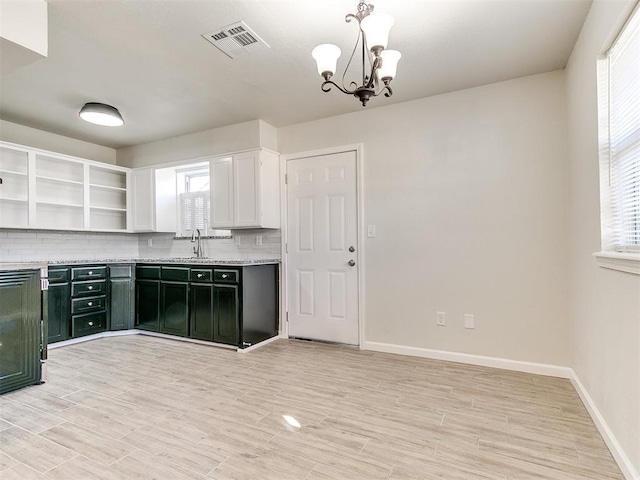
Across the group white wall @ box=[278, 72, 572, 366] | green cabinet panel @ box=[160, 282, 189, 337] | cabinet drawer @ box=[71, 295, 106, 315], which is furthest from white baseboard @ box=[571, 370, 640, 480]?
cabinet drawer @ box=[71, 295, 106, 315]

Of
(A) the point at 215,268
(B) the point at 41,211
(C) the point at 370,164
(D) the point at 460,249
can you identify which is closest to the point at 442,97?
(C) the point at 370,164

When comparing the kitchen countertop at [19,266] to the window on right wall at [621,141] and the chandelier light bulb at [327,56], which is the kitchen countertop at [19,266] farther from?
the window on right wall at [621,141]

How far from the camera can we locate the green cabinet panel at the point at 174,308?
3.90 m

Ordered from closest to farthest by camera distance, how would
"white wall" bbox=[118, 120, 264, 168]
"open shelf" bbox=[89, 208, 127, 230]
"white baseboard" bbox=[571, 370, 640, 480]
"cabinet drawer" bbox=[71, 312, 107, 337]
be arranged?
"white baseboard" bbox=[571, 370, 640, 480] < "cabinet drawer" bbox=[71, 312, 107, 337] < "white wall" bbox=[118, 120, 264, 168] < "open shelf" bbox=[89, 208, 127, 230]

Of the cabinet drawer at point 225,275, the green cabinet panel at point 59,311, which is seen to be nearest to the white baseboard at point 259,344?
the cabinet drawer at point 225,275

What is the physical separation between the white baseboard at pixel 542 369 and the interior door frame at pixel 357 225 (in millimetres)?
418

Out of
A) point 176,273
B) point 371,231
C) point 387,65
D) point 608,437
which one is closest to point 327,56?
point 387,65

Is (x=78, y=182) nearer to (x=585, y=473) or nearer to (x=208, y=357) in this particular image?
(x=208, y=357)

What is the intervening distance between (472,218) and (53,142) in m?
5.11

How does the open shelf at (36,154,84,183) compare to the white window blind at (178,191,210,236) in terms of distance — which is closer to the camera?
the open shelf at (36,154,84,183)

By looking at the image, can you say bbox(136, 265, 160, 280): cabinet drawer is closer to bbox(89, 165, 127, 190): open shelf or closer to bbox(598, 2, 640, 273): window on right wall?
bbox(89, 165, 127, 190): open shelf

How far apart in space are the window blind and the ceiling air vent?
2.09 meters

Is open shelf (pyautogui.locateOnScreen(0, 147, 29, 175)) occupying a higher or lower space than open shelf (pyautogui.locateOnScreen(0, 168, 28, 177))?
higher

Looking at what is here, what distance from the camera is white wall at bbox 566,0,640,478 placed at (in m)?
1.59
